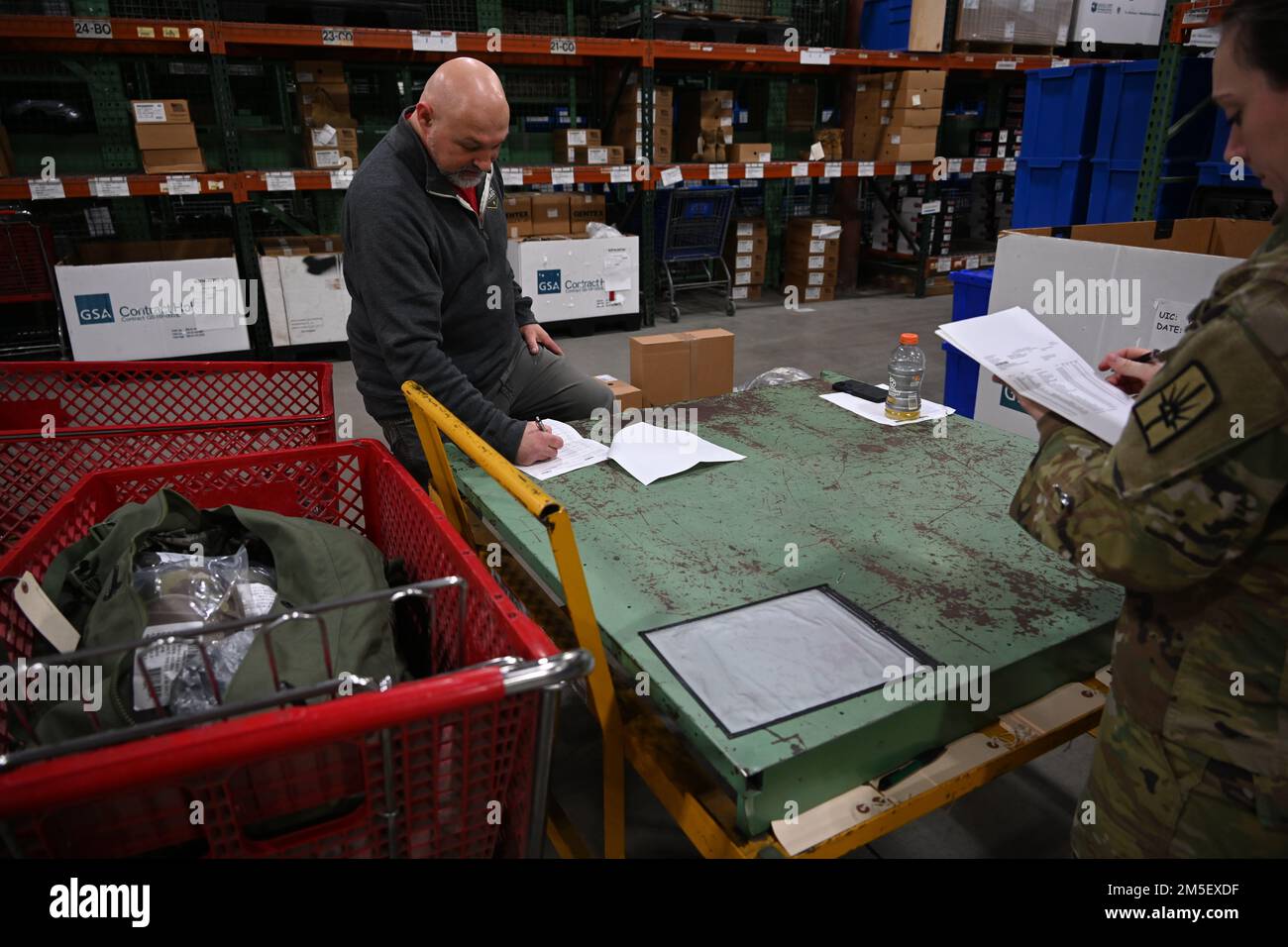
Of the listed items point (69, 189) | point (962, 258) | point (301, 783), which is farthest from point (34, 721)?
point (962, 258)

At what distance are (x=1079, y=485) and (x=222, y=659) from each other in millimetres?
1039

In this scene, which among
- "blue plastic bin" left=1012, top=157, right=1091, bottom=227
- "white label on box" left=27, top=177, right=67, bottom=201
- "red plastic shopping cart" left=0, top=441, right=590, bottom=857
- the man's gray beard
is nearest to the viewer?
"red plastic shopping cart" left=0, top=441, right=590, bottom=857

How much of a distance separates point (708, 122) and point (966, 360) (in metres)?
3.54

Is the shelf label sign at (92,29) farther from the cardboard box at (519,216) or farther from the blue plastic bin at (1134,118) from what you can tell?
the blue plastic bin at (1134,118)

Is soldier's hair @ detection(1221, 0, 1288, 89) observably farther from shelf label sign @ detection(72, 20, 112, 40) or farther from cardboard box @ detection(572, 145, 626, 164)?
cardboard box @ detection(572, 145, 626, 164)

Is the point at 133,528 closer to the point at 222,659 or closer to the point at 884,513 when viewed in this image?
the point at 222,659

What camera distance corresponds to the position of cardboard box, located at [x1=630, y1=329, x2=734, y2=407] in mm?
3088

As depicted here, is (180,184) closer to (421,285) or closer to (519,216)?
(519,216)

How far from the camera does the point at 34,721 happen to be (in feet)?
3.15

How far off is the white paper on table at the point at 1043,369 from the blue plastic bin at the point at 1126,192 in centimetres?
380

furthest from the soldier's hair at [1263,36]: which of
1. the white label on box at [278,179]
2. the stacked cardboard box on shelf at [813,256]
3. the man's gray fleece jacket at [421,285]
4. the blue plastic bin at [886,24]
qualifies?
the blue plastic bin at [886,24]

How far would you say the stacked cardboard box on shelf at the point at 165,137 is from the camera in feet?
14.4

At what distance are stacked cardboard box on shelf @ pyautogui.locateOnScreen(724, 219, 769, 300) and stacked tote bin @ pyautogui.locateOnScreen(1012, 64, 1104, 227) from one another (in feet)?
6.72

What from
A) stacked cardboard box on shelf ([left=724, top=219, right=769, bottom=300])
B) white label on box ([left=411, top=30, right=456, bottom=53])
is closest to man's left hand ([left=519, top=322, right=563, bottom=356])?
white label on box ([left=411, top=30, right=456, bottom=53])
